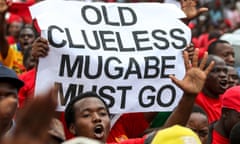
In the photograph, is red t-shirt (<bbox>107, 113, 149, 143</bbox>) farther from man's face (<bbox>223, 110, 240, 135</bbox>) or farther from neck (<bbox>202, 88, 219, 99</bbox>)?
neck (<bbox>202, 88, 219, 99</bbox>)

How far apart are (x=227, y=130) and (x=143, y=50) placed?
0.93 m

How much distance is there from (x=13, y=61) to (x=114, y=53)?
239 centimetres

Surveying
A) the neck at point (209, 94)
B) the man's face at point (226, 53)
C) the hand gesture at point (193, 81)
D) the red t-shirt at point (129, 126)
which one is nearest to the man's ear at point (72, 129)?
the hand gesture at point (193, 81)

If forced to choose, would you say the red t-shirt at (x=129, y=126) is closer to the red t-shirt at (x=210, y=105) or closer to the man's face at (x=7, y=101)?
the red t-shirt at (x=210, y=105)

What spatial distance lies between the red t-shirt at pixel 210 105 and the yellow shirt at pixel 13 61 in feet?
6.98

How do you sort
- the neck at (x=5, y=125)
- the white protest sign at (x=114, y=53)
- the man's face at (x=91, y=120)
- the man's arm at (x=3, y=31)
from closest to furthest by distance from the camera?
the neck at (x=5, y=125), the man's face at (x=91, y=120), the white protest sign at (x=114, y=53), the man's arm at (x=3, y=31)

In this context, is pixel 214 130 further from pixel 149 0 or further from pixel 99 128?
pixel 149 0

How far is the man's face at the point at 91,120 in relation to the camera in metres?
3.62

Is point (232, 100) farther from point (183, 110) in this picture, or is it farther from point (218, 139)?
point (183, 110)

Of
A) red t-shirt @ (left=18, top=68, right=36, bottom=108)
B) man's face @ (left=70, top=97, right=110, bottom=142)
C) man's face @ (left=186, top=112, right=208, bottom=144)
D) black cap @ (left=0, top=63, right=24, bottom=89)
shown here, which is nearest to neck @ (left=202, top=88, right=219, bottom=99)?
man's face @ (left=186, top=112, right=208, bottom=144)

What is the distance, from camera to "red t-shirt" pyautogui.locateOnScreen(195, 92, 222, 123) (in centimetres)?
570

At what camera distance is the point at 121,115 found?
489 cm

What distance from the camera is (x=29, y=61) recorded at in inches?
257

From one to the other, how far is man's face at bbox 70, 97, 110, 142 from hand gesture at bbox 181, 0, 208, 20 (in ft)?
5.90
